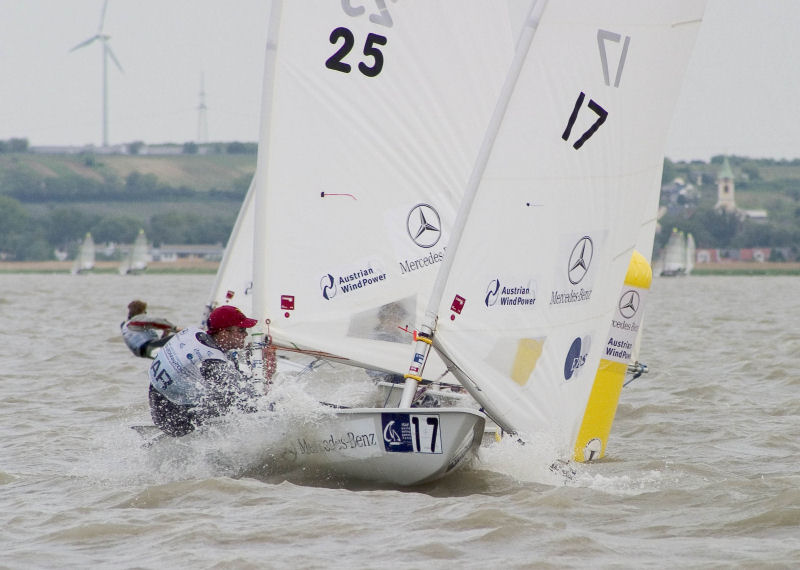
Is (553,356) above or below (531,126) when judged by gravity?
below

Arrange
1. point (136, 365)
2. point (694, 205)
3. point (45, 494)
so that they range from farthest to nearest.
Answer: point (694, 205)
point (136, 365)
point (45, 494)

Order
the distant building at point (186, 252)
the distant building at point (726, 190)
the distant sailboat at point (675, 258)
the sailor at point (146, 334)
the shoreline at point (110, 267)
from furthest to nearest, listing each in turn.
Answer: the distant building at point (726, 190) < the distant building at point (186, 252) < the shoreline at point (110, 267) < the distant sailboat at point (675, 258) < the sailor at point (146, 334)

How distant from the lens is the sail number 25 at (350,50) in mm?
8758

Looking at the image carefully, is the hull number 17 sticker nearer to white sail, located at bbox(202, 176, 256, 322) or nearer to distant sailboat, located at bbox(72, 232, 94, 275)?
white sail, located at bbox(202, 176, 256, 322)

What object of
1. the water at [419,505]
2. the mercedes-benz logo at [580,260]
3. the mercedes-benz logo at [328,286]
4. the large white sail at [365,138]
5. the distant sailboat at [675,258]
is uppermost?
the large white sail at [365,138]

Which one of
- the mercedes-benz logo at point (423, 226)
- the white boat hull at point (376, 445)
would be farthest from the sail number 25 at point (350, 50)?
the white boat hull at point (376, 445)

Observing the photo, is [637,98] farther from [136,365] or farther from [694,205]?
[694,205]

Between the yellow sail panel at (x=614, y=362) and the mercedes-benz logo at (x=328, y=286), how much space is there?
5.87 ft

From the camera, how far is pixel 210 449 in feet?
23.9

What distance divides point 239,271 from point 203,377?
6.71m

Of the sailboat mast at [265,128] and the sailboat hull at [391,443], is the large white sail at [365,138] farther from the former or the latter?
Answer: the sailboat hull at [391,443]

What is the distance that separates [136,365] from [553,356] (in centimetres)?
855

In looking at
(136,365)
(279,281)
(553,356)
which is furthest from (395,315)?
(136,365)

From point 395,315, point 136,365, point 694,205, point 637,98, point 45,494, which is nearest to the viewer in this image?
point 45,494
